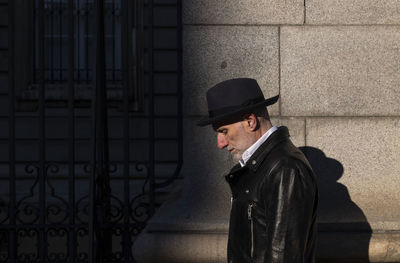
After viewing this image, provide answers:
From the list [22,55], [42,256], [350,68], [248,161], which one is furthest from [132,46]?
[248,161]

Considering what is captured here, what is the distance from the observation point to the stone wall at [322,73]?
224 inches

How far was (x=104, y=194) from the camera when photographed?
6.28 metres

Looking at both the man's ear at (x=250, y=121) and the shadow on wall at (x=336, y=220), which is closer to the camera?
the man's ear at (x=250, y=121)

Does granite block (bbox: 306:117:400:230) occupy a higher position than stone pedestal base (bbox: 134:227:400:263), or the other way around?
granite block (bbox: 306:117:400:230)

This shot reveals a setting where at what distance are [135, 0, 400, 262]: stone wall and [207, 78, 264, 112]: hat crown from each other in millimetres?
2008

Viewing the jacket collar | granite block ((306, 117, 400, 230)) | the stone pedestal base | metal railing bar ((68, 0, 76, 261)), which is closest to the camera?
the jacket collar

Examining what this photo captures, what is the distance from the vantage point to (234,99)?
3.62 metres

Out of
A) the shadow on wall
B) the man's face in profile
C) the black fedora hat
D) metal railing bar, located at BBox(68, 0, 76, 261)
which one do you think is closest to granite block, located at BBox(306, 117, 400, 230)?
the shadow on wall

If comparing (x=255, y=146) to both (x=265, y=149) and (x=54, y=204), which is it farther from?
(x=54, y=204)

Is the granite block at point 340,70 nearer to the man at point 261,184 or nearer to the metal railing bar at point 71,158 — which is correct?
the metal railing bar at point 71,158

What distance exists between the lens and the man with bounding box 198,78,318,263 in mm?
3307

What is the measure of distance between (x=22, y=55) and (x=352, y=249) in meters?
8.60

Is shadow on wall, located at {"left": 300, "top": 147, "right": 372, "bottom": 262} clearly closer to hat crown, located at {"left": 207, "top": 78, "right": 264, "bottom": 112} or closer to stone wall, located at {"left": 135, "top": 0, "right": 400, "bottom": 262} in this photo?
stone wall, located at {"left": 135, "top": 0, "right": 400, "bottom": 262}

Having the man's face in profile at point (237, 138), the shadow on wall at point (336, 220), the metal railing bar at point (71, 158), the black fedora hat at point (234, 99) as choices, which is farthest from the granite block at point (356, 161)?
the man's face in profile at point (237, 138)
